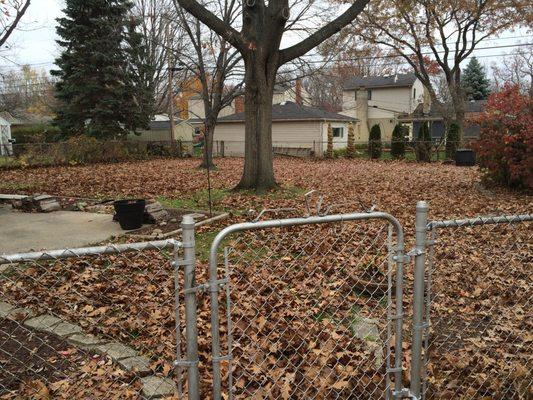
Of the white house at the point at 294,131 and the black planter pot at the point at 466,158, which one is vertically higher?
the white house at the point at 294,131

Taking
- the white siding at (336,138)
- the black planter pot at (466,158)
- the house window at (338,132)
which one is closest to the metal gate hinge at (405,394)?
the black planter pot at (466,158)

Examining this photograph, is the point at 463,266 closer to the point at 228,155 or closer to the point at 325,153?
the point at 325,153

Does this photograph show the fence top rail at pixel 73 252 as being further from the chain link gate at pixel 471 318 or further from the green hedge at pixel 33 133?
the green hedge at pixel 33 133

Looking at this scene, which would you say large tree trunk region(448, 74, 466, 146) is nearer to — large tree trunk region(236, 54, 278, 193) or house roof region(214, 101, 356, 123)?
house roof region(214, 101, 356, 123)

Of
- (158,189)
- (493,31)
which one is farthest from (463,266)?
(493,31)

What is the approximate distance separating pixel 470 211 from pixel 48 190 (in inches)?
449

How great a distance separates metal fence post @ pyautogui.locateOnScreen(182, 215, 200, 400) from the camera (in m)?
1.94

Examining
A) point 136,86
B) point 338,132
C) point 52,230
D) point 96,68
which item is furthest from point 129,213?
point 338,132

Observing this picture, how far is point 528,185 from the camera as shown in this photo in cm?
1111

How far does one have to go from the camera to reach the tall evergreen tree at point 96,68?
26172 millimetres

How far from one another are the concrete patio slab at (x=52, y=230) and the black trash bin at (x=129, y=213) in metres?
0.16

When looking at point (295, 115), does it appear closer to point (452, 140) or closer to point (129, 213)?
point (452, 140)

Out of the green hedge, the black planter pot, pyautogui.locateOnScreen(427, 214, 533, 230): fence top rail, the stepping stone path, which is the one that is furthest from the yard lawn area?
the green hedge

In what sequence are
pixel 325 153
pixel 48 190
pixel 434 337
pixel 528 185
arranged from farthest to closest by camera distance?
pixel 325 153 < pixel 48 190 < pixel 528 185 < pixel 434 337
